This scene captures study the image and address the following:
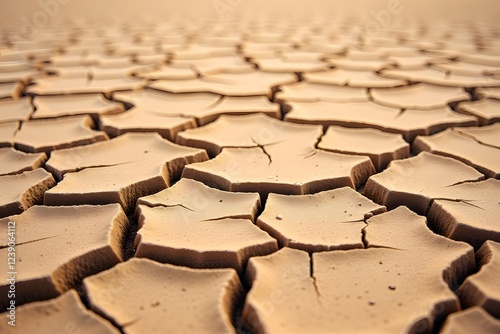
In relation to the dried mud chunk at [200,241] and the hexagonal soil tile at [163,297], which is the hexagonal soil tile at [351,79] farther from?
the hexagonal soil tile at [163,297]

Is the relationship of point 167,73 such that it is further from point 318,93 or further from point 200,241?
point 200,241

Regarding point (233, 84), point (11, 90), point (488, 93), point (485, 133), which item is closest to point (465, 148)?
point (485, 133)

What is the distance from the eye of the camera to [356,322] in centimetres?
78

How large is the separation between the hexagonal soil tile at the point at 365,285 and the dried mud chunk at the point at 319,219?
1.3 inches

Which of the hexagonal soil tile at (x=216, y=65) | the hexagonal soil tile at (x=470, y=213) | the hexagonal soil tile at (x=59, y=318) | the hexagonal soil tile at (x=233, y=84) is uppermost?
the hexagonal soil tile at (x=216, y=65)

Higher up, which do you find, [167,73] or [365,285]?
[167,73]

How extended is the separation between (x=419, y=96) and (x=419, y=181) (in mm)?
1039

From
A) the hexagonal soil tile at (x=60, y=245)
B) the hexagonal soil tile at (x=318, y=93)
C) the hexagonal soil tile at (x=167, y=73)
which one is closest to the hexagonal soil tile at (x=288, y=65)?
the hexagonal soil tile at (x=318, y=93)

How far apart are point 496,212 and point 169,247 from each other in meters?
0.81

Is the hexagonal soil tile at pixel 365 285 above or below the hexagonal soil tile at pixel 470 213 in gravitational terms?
below

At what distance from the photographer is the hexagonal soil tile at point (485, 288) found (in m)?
0.79

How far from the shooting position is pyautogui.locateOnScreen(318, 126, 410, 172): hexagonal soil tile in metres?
1.47

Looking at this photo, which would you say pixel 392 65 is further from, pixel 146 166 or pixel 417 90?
pixel 146 166

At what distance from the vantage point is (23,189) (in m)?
1.26
